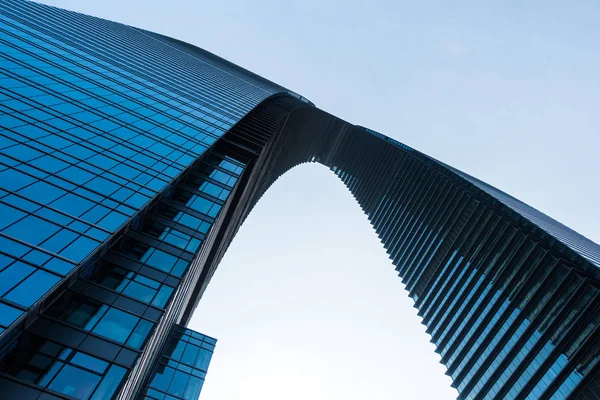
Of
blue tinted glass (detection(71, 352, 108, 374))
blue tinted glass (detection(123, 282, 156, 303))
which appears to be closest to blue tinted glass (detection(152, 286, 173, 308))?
blue tinted glass (detection(123, 282, 156, 303))

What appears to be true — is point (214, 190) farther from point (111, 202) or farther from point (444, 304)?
point (444, 304)

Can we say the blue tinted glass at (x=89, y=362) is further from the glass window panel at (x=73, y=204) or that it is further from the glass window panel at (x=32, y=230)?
the glass window panel at (x=73, y=204)

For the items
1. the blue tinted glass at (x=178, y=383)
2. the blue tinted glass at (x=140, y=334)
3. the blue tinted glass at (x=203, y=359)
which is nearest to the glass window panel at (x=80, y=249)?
the blue tinted glass at (x=140, y=334)

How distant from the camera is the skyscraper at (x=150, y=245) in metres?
21.2

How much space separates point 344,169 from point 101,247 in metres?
157

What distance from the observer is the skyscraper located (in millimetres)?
21219

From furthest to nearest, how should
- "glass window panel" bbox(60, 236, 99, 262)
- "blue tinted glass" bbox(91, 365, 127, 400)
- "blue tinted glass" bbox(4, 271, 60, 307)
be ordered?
1. "glass window panel" bbox(60, 236, 99, 262)
2. "blue tinted glass" bbox(91, 365, 127, 400)
3. "blue tinted glass" bbox(4, 271, 60, 307)

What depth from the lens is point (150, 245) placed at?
30.7 m

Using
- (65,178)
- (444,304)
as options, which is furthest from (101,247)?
(444,304)

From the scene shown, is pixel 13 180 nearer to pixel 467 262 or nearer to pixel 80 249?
pixel 80 249

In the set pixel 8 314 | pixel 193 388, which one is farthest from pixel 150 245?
pixel 8 314

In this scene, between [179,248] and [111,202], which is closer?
[111,202]

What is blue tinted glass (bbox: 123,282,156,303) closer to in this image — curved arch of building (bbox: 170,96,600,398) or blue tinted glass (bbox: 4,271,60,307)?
blue tinted glass (bbox: 4,271,60,307)

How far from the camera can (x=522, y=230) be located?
7400 cm
